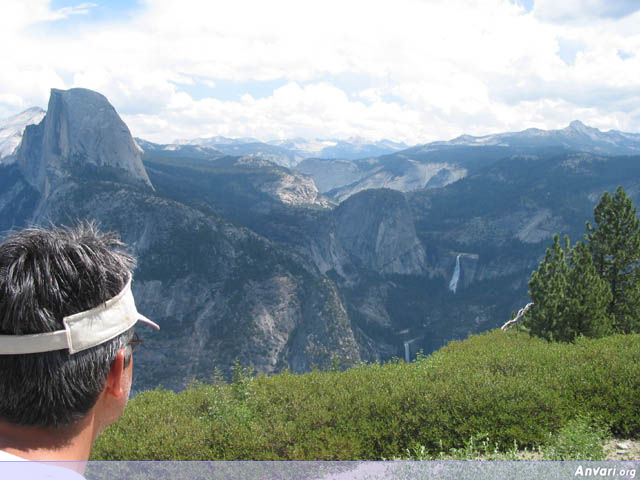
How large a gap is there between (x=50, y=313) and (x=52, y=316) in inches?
0.6

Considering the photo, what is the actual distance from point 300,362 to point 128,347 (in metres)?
140

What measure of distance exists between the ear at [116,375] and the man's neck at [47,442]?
151mm

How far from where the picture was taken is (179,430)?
29.6ft

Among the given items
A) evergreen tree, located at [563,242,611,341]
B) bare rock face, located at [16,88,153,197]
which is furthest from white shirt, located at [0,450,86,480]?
bare rock face, located at [16,88,153,197]

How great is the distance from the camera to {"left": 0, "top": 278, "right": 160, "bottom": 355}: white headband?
192cm

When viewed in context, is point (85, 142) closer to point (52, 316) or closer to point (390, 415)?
point (390, 415)

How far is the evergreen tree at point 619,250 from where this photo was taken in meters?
24.8

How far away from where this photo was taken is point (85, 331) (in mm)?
2049

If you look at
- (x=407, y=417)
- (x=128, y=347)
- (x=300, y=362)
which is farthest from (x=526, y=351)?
(x=300, y=362)

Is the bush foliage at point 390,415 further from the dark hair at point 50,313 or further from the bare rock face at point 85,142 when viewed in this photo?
the bare rock face at point 85,142

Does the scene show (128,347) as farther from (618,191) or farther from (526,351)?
(618,191)

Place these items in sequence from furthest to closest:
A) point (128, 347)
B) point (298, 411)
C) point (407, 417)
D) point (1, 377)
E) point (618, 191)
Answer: point (618, 191) → point (298, 411) → point (407, 417) → point (128, 347) → point (1, 377)

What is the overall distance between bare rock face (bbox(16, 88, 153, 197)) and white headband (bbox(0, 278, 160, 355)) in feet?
579

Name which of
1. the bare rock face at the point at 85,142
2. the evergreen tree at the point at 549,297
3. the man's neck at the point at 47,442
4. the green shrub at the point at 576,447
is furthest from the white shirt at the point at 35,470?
the bare rock face at the point at 85,142
